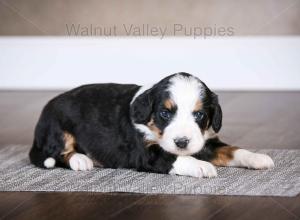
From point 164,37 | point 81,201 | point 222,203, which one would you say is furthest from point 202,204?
point 164,37

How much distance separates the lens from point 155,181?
2902 millimetres

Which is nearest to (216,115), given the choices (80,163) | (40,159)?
(80,163)

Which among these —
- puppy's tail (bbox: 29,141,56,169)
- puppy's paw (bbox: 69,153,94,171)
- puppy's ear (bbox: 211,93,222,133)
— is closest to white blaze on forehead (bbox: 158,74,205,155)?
puppy's ear (bbox: 211,93,222,133)

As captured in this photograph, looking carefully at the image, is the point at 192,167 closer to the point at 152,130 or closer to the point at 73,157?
the point at 152,130

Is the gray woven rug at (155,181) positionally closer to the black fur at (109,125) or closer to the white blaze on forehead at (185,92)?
the black fur at (109,125)

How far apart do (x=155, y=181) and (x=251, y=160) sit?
0.46 metres

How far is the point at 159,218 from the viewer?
244 cm

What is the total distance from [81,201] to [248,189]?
67cm

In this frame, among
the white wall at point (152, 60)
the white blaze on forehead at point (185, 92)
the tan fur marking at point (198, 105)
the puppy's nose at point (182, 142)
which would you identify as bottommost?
the white wall at point (152, 60)

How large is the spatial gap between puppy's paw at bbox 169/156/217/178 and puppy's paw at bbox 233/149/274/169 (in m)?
0.17

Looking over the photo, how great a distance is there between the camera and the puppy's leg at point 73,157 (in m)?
3.14

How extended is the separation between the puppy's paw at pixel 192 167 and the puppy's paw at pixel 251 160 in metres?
0.17

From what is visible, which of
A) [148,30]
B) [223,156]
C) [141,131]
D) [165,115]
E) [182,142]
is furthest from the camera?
[148,30]

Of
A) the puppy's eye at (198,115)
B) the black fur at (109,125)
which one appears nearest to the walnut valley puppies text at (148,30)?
the black fur at (109,125)
